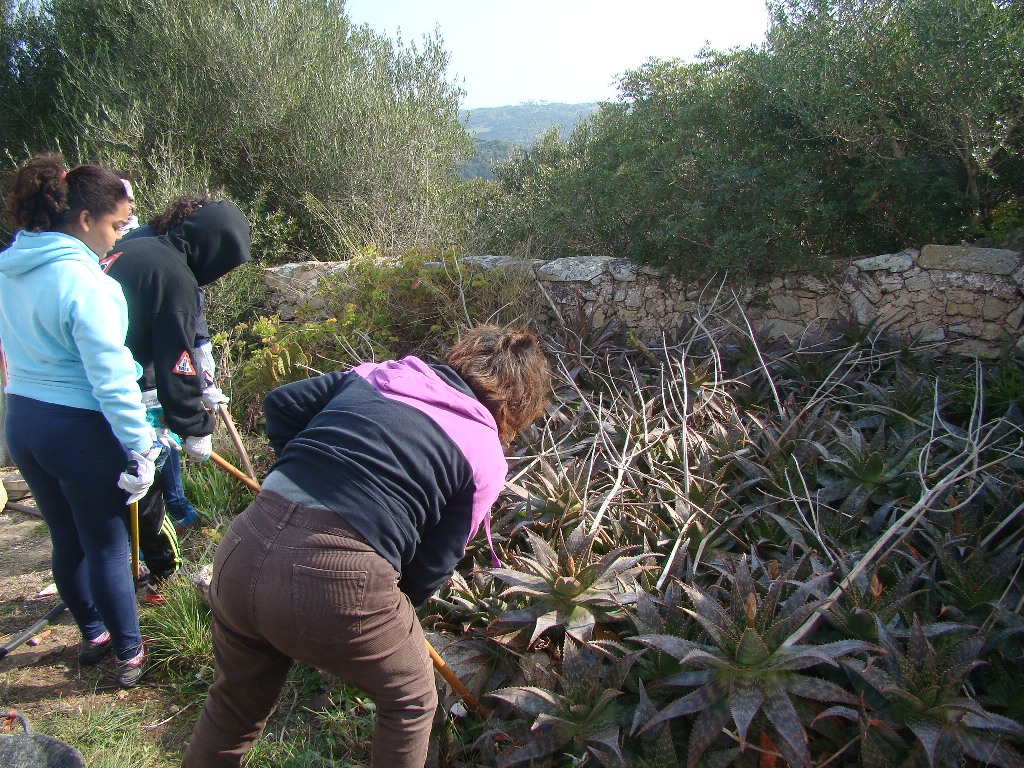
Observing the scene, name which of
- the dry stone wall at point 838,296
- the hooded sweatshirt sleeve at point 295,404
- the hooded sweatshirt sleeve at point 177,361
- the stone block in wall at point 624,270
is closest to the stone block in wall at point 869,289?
the dry stone wall at point 838,296

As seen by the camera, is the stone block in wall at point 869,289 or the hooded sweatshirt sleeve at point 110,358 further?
the stone block in wall at point 869,289

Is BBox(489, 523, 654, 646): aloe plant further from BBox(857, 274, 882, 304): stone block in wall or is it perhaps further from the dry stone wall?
BBox(857, 274, 882, 304): stone block in wall

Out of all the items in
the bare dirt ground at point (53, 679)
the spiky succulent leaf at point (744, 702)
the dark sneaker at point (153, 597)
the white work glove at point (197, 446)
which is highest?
the white work glove at point (197, 446)

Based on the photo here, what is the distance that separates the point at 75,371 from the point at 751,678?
2464mm

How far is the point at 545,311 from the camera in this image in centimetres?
516

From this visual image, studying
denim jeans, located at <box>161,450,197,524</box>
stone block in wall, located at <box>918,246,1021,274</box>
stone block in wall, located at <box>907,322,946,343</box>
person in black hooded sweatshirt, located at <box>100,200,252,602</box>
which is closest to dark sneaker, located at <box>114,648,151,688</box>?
person in black hooded sweatshirt, located at <box>100,200,252,602</box>

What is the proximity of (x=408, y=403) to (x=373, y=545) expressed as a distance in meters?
0.38

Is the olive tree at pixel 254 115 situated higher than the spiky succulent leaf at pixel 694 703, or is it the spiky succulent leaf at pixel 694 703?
the olive tree at pixel 254 115

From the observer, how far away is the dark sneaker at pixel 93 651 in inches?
113

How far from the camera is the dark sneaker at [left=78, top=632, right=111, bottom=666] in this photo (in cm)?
286

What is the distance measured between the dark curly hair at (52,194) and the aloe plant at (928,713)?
9.97 ft

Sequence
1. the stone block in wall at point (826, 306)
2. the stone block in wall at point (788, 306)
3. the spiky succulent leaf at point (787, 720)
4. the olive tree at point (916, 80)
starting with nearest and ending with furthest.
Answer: the spiky succulent leaf at point (787, 720) → the olive tree at point (916, 80) → the stone block in wall at point (826, 306) → the stone block in wall at point (788, 306)

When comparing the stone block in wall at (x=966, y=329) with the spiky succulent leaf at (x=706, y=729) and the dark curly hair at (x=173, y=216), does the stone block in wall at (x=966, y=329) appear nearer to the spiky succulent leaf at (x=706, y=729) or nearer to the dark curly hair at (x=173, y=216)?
the spiky succulent leaf at (x=706, y=729)

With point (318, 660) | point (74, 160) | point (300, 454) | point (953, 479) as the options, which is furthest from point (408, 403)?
point (74, 160)
